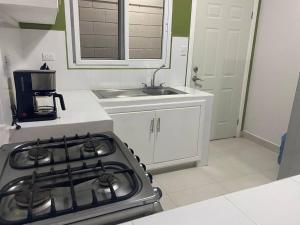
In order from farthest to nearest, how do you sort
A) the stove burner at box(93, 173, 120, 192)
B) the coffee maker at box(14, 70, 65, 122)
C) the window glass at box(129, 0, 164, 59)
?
the window glass at box(129, 0, 164, 59)
the coffee maker at box(14, 70, 65, 122)
the stove burner at box(93, 173, 120, 192)

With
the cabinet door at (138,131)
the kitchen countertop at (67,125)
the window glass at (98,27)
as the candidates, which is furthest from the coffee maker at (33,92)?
the window glass at (98,27)

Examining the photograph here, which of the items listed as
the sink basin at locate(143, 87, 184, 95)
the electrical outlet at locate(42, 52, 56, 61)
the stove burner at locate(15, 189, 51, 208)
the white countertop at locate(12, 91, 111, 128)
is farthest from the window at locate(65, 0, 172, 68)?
the stove burner at locate(15, 189, 51, 208)

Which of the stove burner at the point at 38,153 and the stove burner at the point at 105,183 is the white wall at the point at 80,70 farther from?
the stove burner at the point at 105,183

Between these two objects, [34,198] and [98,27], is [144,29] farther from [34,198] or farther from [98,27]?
[34,198]

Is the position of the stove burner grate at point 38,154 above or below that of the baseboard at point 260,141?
above

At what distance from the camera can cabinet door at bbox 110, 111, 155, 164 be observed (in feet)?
7.24

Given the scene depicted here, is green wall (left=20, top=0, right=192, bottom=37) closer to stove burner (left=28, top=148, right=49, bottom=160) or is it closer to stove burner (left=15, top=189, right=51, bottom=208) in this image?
stove burner (left=28, top=148, right=49, bottom=160)

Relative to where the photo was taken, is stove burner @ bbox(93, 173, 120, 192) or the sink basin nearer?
stove burner @ bbox(93, 173, 120, 192)

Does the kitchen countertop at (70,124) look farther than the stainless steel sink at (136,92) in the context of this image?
No

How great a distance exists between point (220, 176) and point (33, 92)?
6.61 ft

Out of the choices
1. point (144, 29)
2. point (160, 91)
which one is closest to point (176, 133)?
point (160, 91)

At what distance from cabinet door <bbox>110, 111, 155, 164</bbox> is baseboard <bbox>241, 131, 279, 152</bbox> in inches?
72.2

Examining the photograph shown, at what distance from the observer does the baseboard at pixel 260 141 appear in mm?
3207

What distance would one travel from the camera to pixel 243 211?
0.65 m
